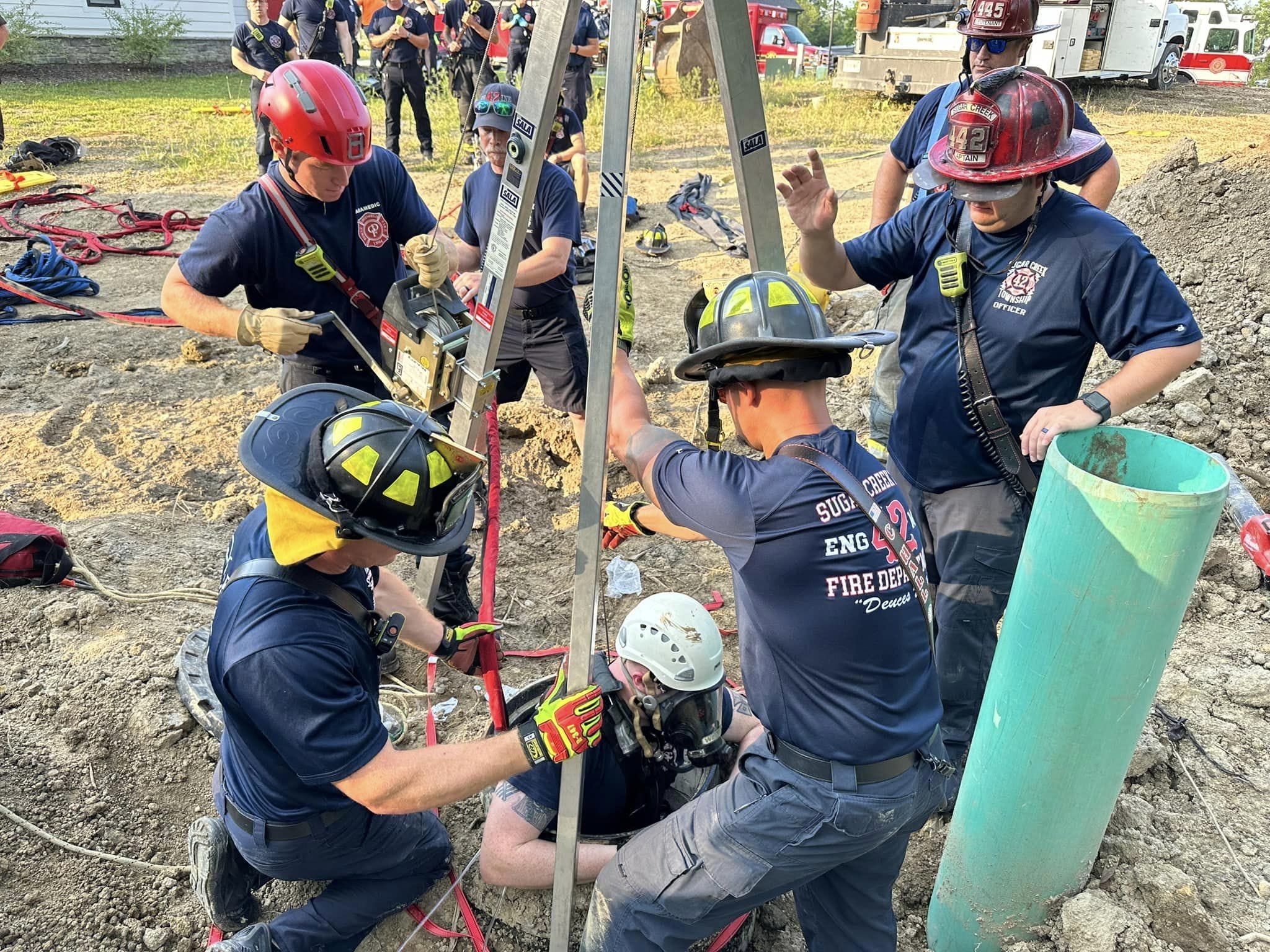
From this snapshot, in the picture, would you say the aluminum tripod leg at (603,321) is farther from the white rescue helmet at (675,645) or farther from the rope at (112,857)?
the rope at (112,857)

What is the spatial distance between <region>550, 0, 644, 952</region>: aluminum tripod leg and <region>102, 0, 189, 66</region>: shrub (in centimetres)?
2391

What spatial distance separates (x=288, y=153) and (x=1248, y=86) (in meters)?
28.2

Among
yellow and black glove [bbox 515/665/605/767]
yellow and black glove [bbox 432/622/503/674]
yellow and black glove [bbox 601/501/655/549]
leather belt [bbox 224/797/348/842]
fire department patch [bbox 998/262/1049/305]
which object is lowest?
leather belt [bbox 224/797/348/842]

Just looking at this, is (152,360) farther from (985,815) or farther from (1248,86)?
(1248,86)

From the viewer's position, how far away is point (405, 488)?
7.57 feet

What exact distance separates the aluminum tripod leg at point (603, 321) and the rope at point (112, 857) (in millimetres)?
1798

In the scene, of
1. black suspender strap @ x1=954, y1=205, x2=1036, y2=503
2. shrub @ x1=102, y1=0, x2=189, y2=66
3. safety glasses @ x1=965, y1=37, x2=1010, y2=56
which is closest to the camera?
black suspender strap @ x1=954, y1=205, x2=1036, y2=503

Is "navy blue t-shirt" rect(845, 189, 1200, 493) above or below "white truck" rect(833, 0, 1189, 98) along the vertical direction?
below

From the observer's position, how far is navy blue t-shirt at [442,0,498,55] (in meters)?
11.1

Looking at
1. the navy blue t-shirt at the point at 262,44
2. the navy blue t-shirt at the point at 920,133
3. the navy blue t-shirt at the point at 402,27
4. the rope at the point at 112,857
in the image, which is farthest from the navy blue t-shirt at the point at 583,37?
the rope at the point at 112,857

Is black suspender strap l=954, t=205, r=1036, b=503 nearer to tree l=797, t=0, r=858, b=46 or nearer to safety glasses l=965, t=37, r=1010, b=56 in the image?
safety glasses l=965, t=37, r=1010, b=56

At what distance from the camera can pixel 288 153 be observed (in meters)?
3.76

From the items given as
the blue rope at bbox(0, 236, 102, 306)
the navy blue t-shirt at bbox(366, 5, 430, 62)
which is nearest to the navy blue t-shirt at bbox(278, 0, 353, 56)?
the navy blue t-shirt at bbox(366, 5, 430, 62)

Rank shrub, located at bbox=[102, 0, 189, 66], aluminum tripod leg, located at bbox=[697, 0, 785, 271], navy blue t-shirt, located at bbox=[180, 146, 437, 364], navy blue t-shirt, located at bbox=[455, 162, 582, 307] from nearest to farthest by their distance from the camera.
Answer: aluminum tripod leg, located at bbox=[697, 0, 785, 271] → navy blue t-shirt, located at bbox=[180, 146, 437, 364] → navy blue t-shirt, located at bbox=[455, 162, 582, 307] → shrub, located at bbox=[102, 0, 189, 66]
